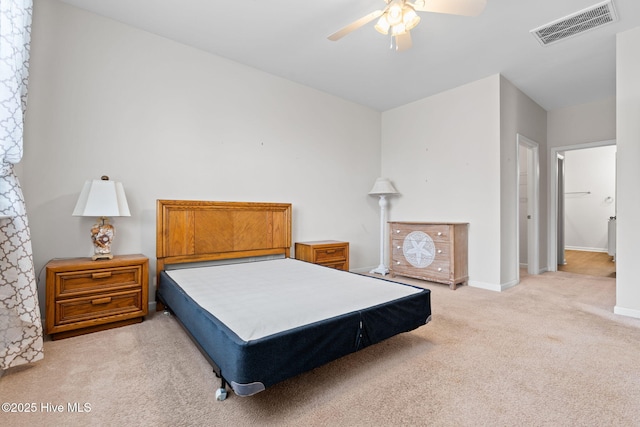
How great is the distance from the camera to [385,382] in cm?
171

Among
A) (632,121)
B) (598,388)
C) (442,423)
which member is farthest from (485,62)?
(442,423)

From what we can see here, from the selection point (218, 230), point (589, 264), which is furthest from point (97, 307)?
point (589, 264)

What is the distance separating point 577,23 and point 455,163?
1.89m

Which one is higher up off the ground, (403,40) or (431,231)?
(403,40)

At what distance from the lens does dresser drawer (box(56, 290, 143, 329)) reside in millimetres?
2250

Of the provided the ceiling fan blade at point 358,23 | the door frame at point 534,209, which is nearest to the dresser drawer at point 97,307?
the ceiling fan blade at point 358,23

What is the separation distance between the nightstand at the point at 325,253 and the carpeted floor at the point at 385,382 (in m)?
1.66

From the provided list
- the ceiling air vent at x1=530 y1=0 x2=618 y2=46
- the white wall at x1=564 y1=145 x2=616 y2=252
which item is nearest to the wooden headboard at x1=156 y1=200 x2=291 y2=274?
the ceiling air vent at x1=530 y1=0 x2=618 y2=46

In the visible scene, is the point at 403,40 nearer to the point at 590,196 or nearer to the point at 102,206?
the point at 102,206

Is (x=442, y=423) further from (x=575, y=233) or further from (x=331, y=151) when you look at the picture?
(x=575, y=233)

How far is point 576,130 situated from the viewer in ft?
16.1

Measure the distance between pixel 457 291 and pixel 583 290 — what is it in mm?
1606

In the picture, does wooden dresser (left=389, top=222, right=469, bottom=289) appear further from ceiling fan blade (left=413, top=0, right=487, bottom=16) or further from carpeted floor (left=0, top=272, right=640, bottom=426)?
ceiling fan blade (left=413, top=0, right=487, bottom=16)

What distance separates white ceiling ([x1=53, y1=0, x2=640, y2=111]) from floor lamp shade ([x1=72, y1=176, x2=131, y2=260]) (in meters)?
1.61
